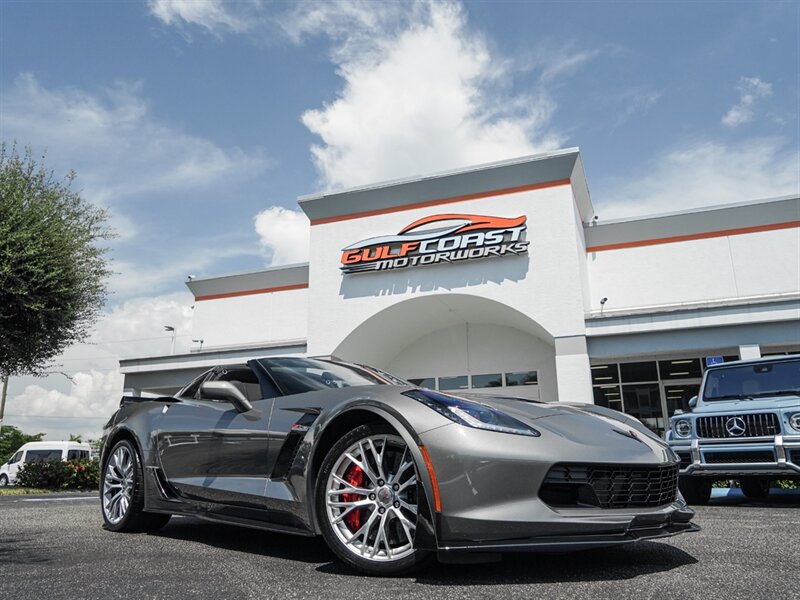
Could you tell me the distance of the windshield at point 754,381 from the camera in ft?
24.8

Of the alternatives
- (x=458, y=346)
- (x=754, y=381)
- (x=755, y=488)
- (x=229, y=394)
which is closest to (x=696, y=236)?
(x=458, y=346)

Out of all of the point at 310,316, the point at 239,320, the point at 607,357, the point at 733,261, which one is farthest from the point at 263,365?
the point at 239,320

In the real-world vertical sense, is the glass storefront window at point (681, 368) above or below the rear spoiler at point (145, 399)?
above

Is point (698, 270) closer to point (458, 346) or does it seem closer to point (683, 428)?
point (458, 346)

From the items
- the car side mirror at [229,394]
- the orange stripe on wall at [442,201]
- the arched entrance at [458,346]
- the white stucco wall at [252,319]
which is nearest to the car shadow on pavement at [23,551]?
the car side mirror at [229,394]

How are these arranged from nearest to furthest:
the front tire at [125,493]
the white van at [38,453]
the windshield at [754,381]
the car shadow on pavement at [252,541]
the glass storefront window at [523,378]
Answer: the car shadow on pavement at [252,541], the front tire at [125,493], the windshield at [754,381], the glass storefront window at [523,378], the white van at [38,453]

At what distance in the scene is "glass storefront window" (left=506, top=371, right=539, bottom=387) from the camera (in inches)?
734

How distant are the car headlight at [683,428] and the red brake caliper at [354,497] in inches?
224

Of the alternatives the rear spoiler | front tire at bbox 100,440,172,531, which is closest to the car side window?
the rear spoiler

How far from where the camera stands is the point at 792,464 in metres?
6.53

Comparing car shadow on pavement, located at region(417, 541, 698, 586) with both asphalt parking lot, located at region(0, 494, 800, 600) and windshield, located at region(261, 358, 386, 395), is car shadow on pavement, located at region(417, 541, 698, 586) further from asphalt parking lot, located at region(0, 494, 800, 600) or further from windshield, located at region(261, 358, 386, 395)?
windshield, located at region(261, 358, 386, 395)

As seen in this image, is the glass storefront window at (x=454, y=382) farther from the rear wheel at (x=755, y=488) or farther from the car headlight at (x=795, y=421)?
the car headlight at (x=795, y=421)

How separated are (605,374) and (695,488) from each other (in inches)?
423

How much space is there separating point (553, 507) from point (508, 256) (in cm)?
1420
